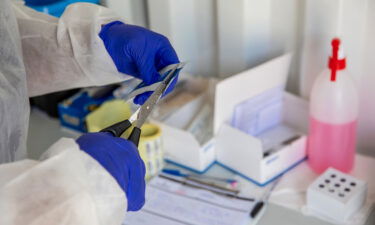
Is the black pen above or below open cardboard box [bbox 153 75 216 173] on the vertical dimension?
below

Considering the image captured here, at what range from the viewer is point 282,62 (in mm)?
1048

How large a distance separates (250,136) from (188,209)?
0.18 meters

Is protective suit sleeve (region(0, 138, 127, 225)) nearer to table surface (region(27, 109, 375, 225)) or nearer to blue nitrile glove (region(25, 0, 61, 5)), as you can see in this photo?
table surface (region(27, 109, 375, 225))

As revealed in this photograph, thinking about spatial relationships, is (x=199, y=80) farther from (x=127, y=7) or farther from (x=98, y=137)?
(x=98, y=137)

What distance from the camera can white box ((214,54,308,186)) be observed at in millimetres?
961

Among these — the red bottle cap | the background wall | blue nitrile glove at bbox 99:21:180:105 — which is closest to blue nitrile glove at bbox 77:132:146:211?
blue nitrile glove at bbox 99:21:180:105

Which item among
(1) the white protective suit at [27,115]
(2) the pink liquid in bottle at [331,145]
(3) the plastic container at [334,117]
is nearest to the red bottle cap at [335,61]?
(3) the plastic container at [334,117]

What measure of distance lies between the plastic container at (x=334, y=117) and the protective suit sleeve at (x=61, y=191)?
0.50 m

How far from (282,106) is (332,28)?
21cm

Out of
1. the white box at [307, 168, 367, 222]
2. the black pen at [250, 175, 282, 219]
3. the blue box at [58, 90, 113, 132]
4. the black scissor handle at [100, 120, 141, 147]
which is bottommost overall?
the black pen at [250, 175, 282, 219]

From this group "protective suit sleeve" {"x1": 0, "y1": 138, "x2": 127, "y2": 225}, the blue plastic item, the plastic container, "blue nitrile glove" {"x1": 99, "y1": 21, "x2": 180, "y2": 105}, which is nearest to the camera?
"protective suit sleeve" {"x1": 0, "y1": 138, "x2": 127, "y2": 225}

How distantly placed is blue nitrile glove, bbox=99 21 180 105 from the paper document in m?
0.22

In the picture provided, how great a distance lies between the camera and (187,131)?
1.04 metres

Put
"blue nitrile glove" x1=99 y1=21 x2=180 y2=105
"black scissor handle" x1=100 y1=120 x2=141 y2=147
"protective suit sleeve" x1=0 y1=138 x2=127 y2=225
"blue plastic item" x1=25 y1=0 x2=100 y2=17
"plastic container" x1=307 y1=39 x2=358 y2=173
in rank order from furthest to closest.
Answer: "blue plastic item" x1=25 y1=0 x2=100 y2=17
"plastic container" x1=307 y1=39 x2=358 y2=173
"blue nitrile glove" x1=99 y1=21 x2=180 y2=105
"black scissor handle" x1=100 y1=120 x2=141 y2=147
"protective suit sleeve" x1=0 y1=138 x2=127 y2=225
